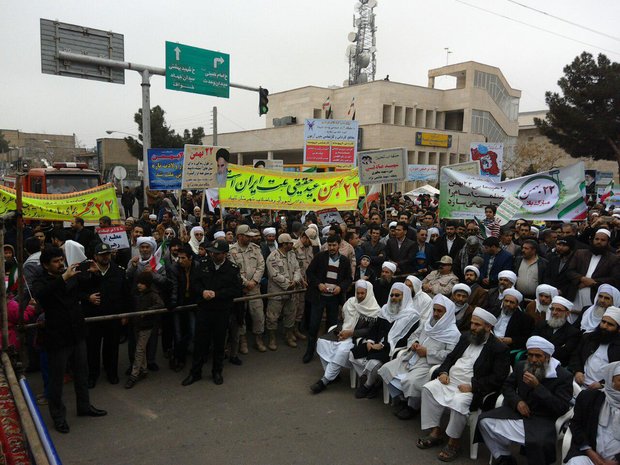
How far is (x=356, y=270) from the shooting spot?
796cm

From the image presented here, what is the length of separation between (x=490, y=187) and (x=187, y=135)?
49.9 m

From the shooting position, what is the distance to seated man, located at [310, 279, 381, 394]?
19.6ft

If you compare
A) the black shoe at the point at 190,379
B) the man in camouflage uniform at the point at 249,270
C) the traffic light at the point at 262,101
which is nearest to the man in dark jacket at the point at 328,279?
the man in camouflage uniform at the point at 249,270

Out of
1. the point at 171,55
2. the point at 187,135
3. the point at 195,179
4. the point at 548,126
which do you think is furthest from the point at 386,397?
the point at 187,135

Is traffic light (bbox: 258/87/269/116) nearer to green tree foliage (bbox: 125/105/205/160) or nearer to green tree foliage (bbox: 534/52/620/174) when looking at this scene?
green tree foliage (bbox: 534/52/620/174)

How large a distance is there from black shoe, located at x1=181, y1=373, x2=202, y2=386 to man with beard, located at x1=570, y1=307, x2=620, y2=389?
4.30 meters

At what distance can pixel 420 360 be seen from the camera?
214 inches

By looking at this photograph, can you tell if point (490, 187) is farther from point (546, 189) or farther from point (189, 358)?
Result: point (189, 358)

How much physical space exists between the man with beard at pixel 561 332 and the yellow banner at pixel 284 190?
6.29 m

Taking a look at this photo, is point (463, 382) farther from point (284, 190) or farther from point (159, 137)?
point (159, 137)

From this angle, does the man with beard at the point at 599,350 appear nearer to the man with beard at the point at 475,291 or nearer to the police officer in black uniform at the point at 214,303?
the man with beard at the point at 475,291

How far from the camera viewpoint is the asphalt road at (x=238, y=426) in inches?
176

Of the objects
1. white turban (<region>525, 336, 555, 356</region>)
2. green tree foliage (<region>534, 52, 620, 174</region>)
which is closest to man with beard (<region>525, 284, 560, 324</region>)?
white turban (<region>525, 336, 555, 356</region>)

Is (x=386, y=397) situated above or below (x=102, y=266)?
below
